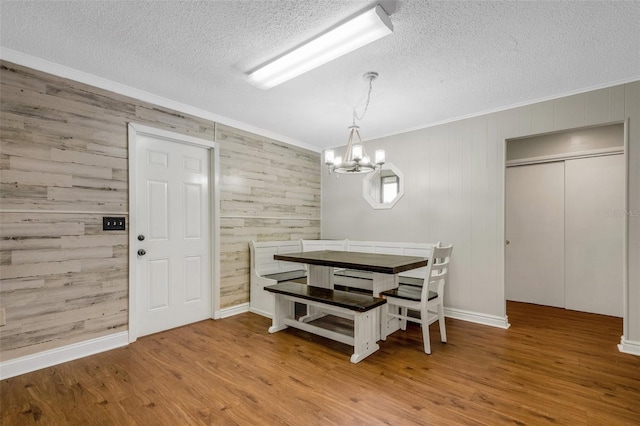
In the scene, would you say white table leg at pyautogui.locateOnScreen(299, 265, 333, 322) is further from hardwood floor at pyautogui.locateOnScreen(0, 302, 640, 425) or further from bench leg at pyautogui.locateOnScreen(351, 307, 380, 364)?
bench leg at pyautogui.locateOnScreen(351, 307, 380, 364)

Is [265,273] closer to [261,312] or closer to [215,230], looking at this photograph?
[261,312]

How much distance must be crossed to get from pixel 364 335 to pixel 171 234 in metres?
2.33

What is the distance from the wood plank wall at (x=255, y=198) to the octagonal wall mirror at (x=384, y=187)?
3.29ft

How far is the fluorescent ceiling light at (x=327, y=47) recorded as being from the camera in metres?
1.93

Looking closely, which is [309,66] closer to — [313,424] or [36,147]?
[36,147]

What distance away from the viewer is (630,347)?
277 cm

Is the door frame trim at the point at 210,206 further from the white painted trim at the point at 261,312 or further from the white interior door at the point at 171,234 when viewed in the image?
the white painted trim at the point at 261,312

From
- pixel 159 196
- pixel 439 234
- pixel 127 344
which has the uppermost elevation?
pixel 159 196

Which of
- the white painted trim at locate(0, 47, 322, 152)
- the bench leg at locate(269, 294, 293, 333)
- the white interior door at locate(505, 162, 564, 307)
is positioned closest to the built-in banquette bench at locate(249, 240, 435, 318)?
the bench leg at locate(269, 294, 293, 333)

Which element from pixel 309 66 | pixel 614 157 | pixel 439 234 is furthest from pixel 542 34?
pixel 614 157

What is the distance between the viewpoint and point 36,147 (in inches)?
99.0

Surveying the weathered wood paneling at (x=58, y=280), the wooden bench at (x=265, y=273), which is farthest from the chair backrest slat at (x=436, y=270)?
the weathered wood paneling at (x=58, y=280)

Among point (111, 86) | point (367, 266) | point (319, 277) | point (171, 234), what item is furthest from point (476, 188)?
point (111, 86)

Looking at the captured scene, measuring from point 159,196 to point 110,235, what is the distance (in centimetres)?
63
